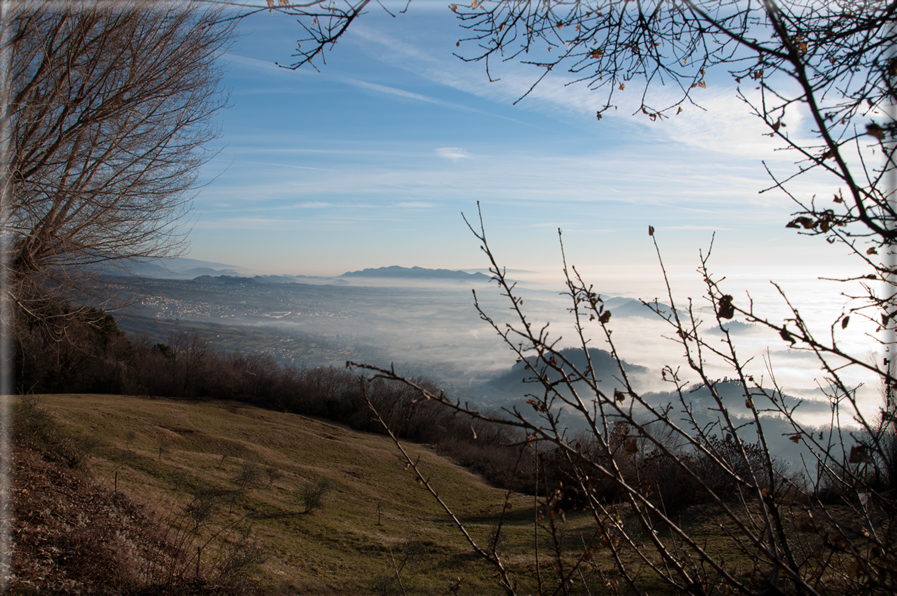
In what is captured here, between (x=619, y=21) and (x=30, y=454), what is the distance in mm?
11177

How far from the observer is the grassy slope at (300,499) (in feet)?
31.3

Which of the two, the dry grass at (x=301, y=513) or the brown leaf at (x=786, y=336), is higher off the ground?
the brown leaf at (x=786, y=336)

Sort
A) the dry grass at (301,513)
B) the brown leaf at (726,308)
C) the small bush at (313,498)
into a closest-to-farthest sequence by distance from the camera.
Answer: the brown leaf at (726,308), the dry grass at (301,513), the small bush at (313,498)

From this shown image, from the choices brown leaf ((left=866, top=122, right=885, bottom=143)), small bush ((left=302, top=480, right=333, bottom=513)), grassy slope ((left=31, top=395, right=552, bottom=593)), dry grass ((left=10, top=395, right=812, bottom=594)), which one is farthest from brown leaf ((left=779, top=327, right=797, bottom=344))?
small bush ((left=302, top=480, right=333, bottom=513))

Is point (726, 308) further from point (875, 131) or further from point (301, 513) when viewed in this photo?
point (301, 513)

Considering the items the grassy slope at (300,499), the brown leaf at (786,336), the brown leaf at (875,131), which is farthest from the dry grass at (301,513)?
the brown leaf at (875,131)

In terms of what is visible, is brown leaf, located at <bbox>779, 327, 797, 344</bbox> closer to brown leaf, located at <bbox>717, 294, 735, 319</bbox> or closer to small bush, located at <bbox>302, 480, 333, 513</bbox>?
brown leaf, located at <bbox>717, 294, 735, 319</bbox>

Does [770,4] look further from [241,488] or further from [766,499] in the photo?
[241,488]

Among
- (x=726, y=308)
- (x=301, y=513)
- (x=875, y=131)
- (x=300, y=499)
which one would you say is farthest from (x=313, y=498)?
(x=875, y=131)

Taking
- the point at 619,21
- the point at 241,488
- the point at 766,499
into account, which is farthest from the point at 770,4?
the point at 241,488

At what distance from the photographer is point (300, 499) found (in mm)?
15078

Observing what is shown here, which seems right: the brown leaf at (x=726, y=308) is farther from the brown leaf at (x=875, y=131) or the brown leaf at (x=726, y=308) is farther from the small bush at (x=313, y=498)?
the small bush at (x=313, y=498)

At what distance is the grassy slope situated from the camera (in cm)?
955

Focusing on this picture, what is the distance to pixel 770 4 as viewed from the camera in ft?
3.60
